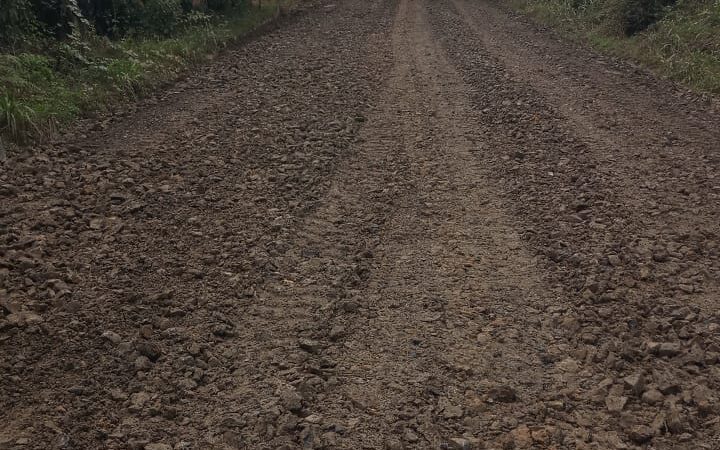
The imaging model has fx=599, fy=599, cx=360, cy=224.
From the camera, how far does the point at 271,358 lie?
344cm

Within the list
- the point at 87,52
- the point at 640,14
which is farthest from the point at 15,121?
the point at 640,14

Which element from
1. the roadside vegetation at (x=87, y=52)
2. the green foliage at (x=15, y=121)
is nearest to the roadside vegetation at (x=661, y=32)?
the roadside vegetation at (x=87, y=52)

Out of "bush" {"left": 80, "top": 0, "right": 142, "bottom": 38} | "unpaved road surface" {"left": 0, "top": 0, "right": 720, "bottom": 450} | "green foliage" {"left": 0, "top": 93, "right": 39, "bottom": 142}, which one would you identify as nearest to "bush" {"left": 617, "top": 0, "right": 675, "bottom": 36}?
"unpaved road surface" {"left": 0, "top": 0, "right": 720, "bottom": 450}

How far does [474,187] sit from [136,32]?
7.85 m

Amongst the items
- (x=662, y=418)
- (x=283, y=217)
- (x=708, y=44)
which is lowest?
(x=662, y=418)

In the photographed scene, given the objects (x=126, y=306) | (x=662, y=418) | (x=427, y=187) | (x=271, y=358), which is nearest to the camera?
(x=662, y=418)

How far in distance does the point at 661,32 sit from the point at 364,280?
10.3 meters

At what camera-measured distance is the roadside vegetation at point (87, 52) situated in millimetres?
6938

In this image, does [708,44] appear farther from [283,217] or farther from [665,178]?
[283,217]

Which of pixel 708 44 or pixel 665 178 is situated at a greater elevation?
pixel 708 44

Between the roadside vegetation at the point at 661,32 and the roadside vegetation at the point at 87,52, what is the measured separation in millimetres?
7794

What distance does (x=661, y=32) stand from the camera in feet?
38.2

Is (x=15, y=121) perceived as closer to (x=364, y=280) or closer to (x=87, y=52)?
(x=87, y=52)

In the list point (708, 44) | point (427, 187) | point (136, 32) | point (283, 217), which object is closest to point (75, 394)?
point (283, 217)
